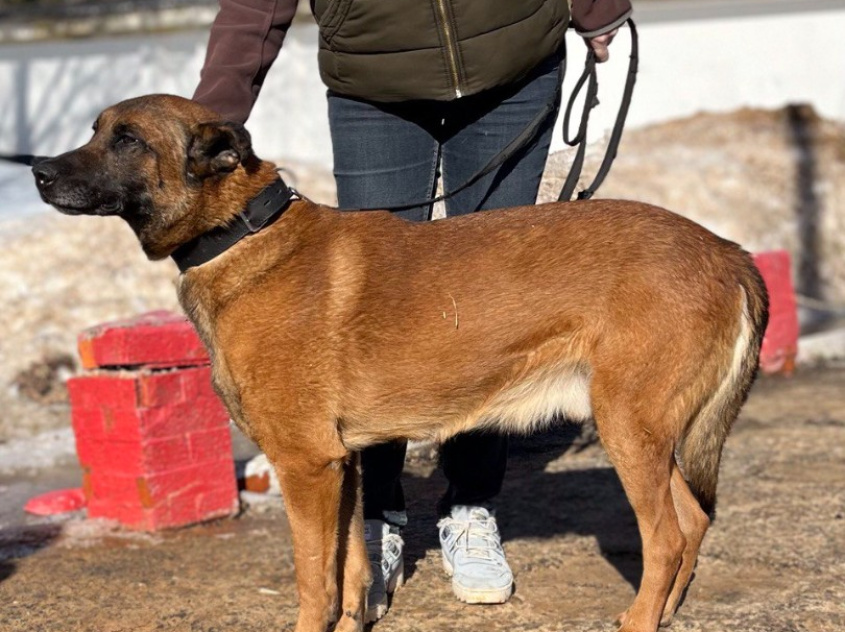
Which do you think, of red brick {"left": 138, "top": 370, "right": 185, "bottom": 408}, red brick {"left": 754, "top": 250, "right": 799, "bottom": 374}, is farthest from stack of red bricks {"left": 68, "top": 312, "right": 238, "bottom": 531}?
red brick {"left": 754, "top": 250, "right": 799, "bottom": 374}

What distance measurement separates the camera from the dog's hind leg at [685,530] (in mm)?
3629

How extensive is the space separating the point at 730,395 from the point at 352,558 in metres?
1.27

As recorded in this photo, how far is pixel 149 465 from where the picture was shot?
471 cm

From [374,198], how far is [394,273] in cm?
47

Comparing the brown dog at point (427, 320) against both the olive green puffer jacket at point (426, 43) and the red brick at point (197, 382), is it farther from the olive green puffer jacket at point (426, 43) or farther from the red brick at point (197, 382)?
the red brick at point (197, 382)

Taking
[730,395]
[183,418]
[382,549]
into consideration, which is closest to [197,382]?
[183,418]

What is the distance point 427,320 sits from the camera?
3.38 meters

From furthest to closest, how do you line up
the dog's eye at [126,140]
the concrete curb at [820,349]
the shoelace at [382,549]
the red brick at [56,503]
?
the concrete curb at [820,349]
the red brick at [56,503]
the shoelace at [382,549]
the dog's eye at [126,140]

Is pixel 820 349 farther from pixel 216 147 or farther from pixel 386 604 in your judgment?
pixel 216 147

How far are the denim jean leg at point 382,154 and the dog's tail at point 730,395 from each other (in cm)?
97

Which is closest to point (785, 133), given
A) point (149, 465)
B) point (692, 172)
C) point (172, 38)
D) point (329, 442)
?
point (692, 172)

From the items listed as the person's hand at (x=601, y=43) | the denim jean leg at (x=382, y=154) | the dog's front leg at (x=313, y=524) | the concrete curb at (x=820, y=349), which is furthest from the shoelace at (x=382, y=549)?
the concrete curb at (x=820, y=349)

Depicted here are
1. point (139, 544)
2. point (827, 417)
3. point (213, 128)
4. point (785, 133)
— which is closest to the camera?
point (213, 128)

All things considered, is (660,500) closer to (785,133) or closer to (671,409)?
(671,409)
